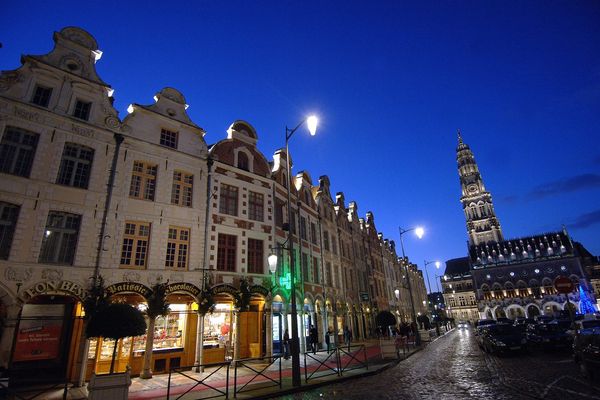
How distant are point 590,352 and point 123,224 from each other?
18.5 meters

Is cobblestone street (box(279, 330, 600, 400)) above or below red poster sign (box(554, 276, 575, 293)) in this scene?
below

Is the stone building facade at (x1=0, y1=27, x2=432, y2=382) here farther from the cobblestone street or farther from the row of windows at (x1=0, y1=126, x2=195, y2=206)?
the cobblestone street

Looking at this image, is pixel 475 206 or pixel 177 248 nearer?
pixel 177 248

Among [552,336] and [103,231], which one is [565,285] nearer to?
[552,336]

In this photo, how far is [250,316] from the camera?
67.5ft

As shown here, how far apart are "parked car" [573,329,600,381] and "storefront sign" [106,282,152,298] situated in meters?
16.6

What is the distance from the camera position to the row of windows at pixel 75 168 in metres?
14.2

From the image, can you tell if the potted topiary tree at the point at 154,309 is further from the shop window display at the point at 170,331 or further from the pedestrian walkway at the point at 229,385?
the pedestrian walkway at the point at 229,385

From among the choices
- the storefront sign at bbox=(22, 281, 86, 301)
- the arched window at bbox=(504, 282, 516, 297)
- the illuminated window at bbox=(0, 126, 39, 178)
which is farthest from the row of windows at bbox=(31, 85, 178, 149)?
the arched window at bbox=(504, 282, 516, 297)

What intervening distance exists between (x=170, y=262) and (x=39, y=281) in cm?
546

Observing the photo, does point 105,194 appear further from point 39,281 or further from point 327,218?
point 327,218

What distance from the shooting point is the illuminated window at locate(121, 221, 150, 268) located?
16.0 metres

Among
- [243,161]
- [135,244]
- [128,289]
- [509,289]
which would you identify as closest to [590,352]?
[128,289]

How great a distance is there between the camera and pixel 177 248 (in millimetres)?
17688
